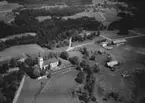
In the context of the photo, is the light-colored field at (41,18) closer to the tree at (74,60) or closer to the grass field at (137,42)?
the tree at (74,60)

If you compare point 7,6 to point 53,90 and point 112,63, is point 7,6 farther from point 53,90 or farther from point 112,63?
point 53,90

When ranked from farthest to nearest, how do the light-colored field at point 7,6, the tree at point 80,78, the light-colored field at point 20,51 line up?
the light-colored field at point 7,6 → the light-colored field at point 20,51 → the tree at point 80,78

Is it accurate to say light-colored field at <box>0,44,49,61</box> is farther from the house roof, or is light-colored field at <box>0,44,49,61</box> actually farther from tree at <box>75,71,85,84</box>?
tree at <box>75,71,85,84</box>

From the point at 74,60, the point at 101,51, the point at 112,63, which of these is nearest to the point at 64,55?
the point at 74,60

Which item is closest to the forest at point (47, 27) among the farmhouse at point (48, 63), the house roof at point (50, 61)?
the house roof at point (50, 61)

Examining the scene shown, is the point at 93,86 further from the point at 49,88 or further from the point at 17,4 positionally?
the point at 17,4

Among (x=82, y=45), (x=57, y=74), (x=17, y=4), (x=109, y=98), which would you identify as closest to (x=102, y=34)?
(x=82, y=45)

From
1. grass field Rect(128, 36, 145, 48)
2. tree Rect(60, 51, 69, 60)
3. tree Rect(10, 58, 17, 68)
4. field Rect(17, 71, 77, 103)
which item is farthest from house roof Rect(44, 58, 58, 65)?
grass field Rect(128, 36, 145, 48)
